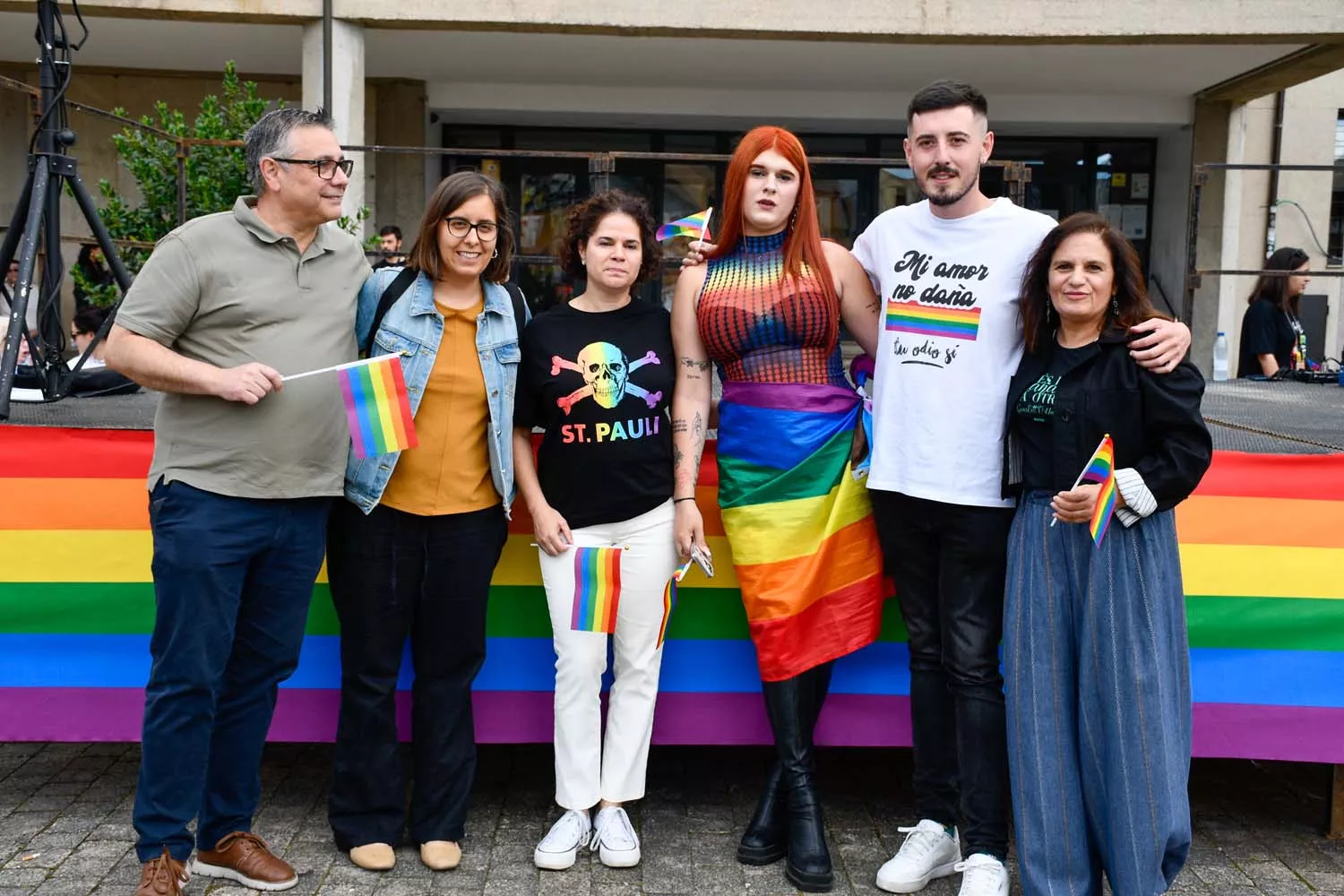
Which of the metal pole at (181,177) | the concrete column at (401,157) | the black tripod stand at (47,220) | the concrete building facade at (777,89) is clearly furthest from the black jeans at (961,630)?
the concrete column at (401,157)

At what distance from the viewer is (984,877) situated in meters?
3.06

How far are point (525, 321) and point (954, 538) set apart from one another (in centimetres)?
128

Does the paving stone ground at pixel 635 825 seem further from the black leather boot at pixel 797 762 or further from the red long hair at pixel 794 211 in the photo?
the red long hair at pixel 794 211

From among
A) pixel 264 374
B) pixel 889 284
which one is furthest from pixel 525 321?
pixel 889 284

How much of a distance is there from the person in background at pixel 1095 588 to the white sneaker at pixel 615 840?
3.45ft

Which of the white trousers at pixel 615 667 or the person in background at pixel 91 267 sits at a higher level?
the person in background at pixel 91 267

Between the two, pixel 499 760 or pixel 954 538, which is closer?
pixel 954 538

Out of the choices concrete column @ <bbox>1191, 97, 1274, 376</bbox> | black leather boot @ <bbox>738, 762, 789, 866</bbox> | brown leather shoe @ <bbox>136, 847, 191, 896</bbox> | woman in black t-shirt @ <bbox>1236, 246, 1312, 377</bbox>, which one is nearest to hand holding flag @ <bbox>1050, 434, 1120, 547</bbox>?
black leather boot @ <bbox>738, 762, 789, 866</bbox>

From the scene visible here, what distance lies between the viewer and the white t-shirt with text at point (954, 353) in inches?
117

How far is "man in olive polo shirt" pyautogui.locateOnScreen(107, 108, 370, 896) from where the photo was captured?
9.24 ft

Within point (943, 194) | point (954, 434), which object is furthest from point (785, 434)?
point (943, 194)

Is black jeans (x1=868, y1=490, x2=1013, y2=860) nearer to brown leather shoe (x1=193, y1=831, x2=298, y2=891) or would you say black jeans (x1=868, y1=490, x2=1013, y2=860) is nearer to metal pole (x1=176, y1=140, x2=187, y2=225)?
brown leather shoe (x1=193, y1=831, x2=298, y2=891)

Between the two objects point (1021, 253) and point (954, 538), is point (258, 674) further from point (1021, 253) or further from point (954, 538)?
point (1021, 253)

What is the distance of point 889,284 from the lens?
315 cm
